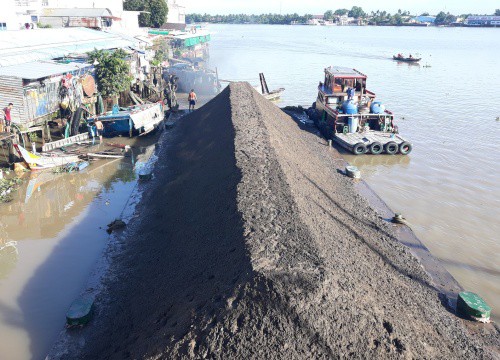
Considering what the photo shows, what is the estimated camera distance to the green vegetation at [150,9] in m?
65.0

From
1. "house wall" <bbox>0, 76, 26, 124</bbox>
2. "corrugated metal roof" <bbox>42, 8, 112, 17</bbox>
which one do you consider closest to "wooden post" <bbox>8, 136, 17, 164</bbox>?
"house wall" <bbox>0, 76, 26, 124</bbox>

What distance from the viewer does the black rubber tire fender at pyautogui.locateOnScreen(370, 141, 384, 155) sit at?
19.8 m

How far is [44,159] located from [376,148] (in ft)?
46.3

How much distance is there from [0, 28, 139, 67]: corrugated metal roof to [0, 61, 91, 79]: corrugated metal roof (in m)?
1.13

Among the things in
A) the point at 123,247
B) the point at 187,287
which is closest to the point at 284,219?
the point at 187,287

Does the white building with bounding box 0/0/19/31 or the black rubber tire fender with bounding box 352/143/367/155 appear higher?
the white building with bounding box 0/0/19/31

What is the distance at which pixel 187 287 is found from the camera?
26.6 ft

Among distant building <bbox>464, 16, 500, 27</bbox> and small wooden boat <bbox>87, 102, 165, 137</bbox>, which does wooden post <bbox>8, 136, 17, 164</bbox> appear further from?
distant building <bbox>464, 16, 500, 27</bbox>

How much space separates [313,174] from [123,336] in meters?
8.60

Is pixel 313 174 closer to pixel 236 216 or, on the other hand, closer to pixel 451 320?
pixel 236 216

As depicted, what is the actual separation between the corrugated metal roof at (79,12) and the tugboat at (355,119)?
3176 cm

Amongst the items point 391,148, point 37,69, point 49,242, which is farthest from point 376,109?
point 37,69

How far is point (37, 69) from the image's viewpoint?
1991 centimetres

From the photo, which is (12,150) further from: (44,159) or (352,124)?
(352,124)
